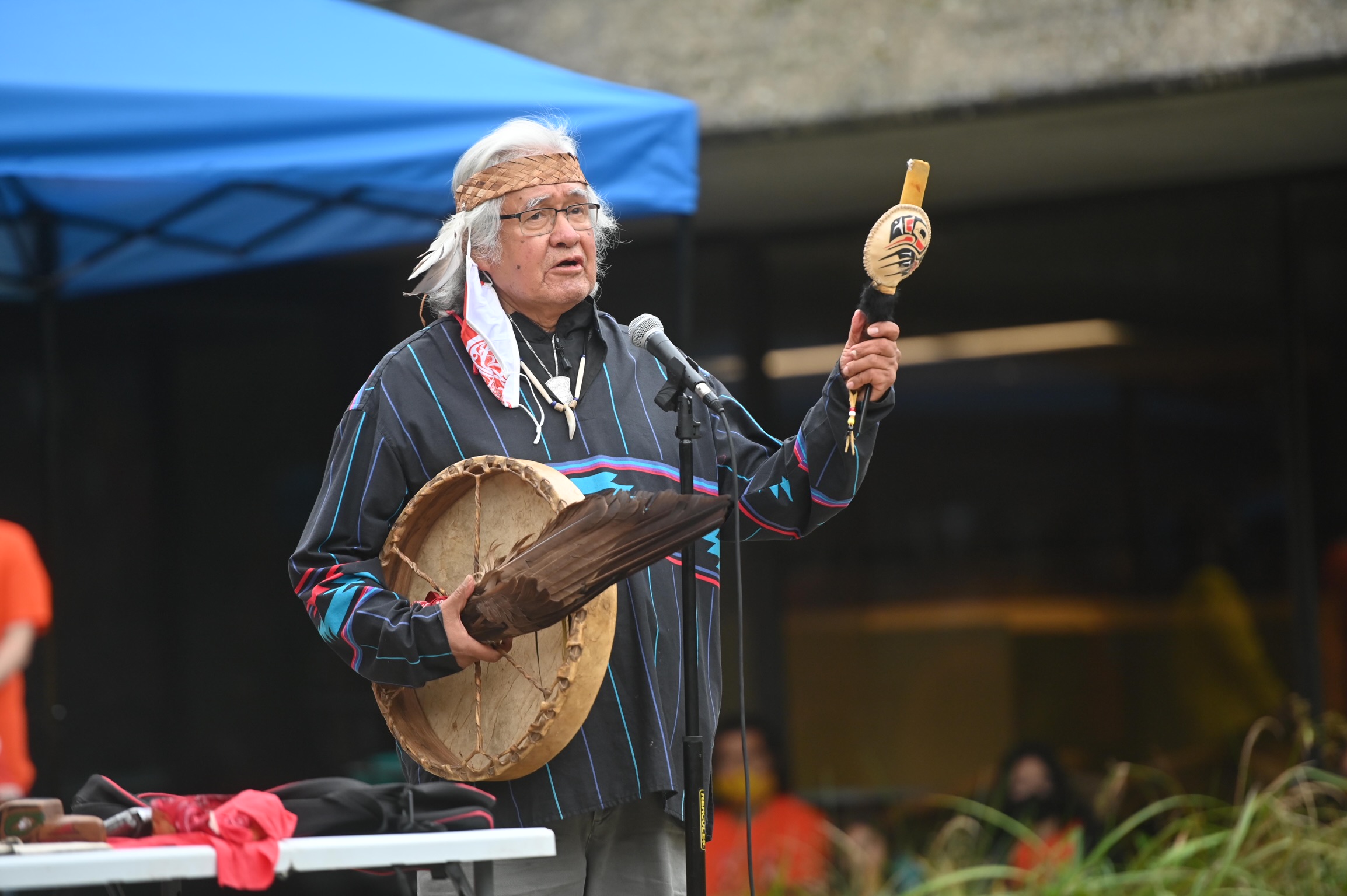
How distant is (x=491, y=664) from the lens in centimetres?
214

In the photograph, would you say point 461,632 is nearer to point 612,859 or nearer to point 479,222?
point 612,859

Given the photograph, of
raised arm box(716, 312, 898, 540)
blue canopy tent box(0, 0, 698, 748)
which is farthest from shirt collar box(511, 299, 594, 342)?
blue canopy tent box(0, 0, 698, 748)

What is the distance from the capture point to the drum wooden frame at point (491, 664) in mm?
2025

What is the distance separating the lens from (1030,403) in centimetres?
594

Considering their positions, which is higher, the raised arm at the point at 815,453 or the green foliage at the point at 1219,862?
the raised arm at the point at 815,453

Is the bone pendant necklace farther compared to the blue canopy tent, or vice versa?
the blue canopy tent

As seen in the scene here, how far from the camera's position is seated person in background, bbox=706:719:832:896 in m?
4.48

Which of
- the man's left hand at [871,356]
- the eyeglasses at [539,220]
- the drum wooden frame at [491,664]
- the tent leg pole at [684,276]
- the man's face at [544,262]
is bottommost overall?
the drum wooden frame at [491,664]

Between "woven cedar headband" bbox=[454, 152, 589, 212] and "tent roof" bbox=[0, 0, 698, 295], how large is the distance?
1.21 metres

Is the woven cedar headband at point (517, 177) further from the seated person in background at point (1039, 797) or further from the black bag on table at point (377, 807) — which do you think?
the seated person in background at point (1039, 797)

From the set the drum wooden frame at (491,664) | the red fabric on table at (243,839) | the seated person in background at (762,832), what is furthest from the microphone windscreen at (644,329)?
the seated person in background at (762,832)

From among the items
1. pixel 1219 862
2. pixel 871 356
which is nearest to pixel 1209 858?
pixel 1219 862

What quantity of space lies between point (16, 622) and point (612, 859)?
2.56 meters

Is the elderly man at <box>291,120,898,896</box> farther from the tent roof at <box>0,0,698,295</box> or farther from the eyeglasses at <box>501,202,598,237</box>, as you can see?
the tent roof at <box>0,0,698,295</box>
